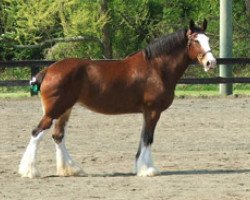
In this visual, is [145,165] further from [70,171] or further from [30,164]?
[30,164]

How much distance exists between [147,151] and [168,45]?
150cm

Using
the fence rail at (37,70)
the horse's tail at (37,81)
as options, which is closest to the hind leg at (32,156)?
the horse's tail at (37,81)

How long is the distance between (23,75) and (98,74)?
81.4 ft

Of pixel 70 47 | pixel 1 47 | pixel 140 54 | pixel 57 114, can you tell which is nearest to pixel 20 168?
pixel 57 114

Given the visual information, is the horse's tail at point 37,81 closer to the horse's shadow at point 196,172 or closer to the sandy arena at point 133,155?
the sandy arena at point 133,155

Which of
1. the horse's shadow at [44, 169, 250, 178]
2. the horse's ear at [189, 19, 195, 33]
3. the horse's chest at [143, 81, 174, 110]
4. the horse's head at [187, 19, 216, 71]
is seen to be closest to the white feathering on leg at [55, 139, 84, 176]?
the horse's shadow at [44, 169, 250, 178]

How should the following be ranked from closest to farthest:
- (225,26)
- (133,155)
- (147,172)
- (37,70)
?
(147,172), (133,155), (37,70), (225,26)

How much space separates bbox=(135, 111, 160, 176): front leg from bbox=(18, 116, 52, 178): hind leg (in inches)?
49.6

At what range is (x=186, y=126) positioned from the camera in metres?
16.6

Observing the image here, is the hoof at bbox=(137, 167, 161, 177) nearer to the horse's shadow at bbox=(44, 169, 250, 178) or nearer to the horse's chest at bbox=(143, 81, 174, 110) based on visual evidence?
the horse's shadow at bbox=(44, 169, 250, 178)

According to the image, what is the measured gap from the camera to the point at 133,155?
41.5 ft

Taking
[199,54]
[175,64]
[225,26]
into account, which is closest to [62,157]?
[175,64]

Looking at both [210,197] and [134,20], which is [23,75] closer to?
[134,20]

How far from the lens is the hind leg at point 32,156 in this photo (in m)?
10.4
